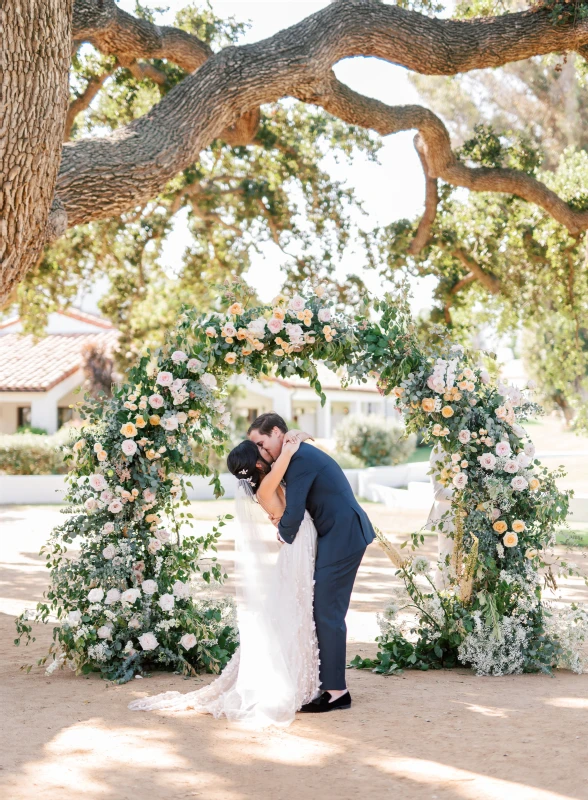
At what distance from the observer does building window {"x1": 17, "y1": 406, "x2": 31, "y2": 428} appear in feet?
112

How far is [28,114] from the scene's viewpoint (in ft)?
20.6

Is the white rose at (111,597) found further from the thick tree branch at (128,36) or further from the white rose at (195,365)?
the thick tree branch at (128,36)

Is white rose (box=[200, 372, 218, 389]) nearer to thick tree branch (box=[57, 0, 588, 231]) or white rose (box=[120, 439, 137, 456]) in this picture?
white rose (box=[120, 439, 137, 456])

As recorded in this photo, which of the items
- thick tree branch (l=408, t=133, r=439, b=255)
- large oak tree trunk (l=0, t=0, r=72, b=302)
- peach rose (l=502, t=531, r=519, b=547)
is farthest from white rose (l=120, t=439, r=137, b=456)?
thick tree branch (l=408, t=133, r=439, b=255)

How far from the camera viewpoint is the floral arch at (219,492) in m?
6.91

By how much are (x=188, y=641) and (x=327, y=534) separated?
1.64 metres

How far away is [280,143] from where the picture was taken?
1523 cm

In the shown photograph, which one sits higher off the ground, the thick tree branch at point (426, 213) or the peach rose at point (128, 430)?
the thick tree branch at point (426, 213)

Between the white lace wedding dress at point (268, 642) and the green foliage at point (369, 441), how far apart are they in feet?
79.5

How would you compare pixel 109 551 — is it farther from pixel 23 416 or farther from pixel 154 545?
pixel 23 416

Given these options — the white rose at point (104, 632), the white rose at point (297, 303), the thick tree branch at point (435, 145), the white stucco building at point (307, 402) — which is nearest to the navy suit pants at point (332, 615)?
the white rose at point (104, 632)

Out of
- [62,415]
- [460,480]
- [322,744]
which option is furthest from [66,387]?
[322,744]

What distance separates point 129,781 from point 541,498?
395cm

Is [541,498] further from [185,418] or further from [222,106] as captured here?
[222,106]
